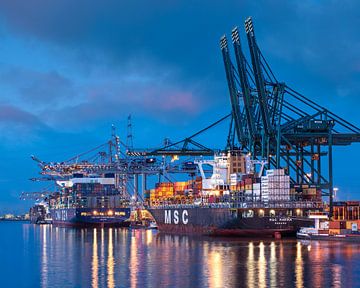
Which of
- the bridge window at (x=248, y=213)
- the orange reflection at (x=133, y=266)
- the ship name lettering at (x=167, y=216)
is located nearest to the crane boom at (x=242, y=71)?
the ship name lettering at (x=167, y=216)

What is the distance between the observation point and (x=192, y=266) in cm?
4616

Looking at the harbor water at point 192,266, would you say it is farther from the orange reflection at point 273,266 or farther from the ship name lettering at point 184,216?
the ship name lettering at point 184,216

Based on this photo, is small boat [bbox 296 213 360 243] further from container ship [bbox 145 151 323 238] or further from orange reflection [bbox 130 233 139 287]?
orange reflection [bbox 130 233 139 287]

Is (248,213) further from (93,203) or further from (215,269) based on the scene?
(93,203)

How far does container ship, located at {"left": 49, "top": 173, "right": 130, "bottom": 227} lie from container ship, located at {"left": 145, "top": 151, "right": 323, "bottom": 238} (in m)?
51.9

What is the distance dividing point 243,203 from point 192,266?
27.1 m

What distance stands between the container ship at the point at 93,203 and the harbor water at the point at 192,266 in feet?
252

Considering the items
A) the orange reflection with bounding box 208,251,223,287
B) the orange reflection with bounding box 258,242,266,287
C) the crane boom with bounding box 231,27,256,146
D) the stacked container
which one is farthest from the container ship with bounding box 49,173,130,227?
the orange reflection with bounding box 208,251,223,287

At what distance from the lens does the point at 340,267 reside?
143 ft

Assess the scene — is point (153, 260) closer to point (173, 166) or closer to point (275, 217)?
point (275, 217)

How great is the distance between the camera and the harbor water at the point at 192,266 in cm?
3853

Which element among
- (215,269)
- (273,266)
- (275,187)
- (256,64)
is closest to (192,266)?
(215,269)

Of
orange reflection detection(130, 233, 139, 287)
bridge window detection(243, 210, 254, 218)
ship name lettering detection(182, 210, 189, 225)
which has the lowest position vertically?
orange reflection detection(130, 233, 139, 287)

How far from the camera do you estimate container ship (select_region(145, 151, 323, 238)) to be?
71.8 metres
